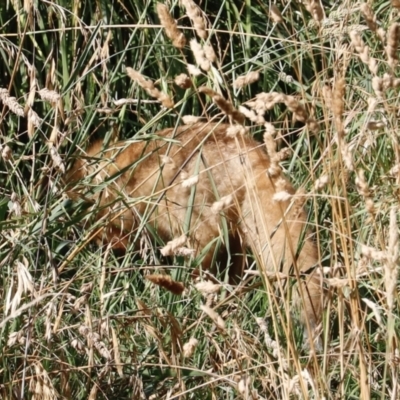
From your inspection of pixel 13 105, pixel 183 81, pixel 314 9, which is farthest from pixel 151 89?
pixel 13 105

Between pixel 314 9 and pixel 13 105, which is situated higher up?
pixel 314 9

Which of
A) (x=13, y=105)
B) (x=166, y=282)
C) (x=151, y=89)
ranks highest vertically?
(x=151, y=89)

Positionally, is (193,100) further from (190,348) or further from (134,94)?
(190,348)

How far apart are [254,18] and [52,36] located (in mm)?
932

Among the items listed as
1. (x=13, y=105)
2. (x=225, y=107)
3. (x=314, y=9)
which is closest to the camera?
(x=225, y=107)

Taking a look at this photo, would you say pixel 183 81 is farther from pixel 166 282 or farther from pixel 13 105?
pixel 13 105

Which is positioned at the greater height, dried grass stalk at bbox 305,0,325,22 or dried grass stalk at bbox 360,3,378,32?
dried grass stalk at bbox 305,0,325,22

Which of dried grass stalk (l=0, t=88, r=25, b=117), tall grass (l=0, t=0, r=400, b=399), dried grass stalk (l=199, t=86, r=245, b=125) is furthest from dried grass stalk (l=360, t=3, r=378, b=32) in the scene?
dried grass stalk (l=0, t=88, r=25, b=117)

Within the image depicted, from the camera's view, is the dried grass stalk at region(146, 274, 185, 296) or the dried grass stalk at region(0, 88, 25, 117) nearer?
the dried grass stalk at region(146, 274, 185, 296)

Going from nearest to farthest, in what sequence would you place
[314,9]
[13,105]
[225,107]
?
[225,107]
[314,9]
[13,105]

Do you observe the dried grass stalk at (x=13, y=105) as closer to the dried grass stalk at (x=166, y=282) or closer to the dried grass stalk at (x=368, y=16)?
the dried grass stalk at (x=166, y=282)

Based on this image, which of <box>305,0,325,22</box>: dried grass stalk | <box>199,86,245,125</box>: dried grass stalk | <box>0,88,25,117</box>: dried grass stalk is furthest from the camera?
<box>0,88,25,117</box>: dried grass stalk

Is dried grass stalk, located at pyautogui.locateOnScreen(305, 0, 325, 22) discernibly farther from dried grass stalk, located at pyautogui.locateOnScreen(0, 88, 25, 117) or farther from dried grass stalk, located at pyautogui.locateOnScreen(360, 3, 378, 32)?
dried grass stalk, located at pyautogui.locateOnScreen(0, 88, 25, 117)

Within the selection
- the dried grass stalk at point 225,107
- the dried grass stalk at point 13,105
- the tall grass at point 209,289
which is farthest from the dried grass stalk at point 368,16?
the dried grass stalk at point 13,105
